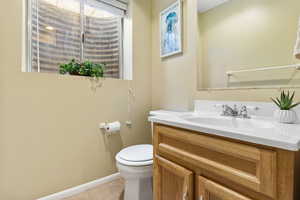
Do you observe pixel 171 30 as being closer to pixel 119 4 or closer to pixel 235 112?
pixel 119 4

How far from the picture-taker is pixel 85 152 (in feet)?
5.18

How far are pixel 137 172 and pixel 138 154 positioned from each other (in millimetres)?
159

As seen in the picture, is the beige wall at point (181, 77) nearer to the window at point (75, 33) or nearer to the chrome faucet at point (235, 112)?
the chrome faucet at point (235, 112)

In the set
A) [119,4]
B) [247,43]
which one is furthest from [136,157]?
[119,4]

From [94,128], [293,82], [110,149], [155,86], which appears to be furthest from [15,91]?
[293,82]

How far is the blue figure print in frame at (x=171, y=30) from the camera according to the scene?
1.66 metres

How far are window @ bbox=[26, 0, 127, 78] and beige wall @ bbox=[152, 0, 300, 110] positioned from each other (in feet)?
1.36

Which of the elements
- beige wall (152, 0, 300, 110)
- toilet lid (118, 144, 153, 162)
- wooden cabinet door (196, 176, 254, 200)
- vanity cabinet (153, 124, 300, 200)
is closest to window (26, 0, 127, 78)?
beige wall (152, 0, 300, 110)

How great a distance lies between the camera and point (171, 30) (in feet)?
5.74

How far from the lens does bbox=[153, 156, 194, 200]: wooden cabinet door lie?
81 centimetres

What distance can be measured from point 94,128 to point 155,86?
0.86 metres

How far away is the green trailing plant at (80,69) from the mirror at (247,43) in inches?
38.9

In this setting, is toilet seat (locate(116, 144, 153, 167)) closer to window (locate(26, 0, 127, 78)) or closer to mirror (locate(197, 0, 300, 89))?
mirror (locate(197, 0, 300, 89))

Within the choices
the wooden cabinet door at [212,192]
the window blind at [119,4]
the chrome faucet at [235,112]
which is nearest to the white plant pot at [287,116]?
the chrome faucet at [235,112]
